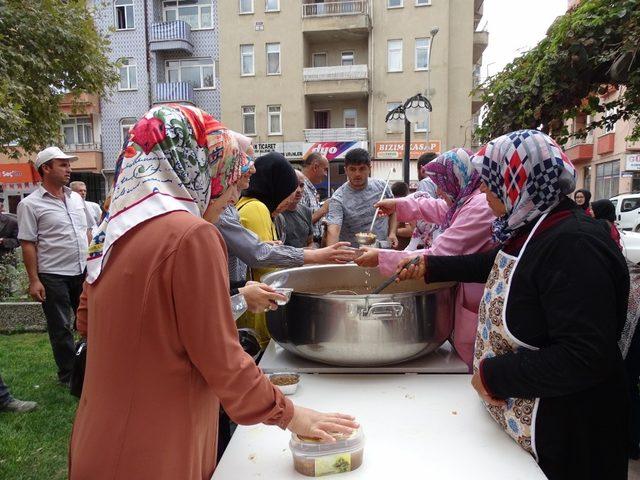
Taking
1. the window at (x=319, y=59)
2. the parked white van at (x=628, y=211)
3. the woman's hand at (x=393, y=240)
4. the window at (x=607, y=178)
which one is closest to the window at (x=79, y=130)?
the window at (x=319, y=59)

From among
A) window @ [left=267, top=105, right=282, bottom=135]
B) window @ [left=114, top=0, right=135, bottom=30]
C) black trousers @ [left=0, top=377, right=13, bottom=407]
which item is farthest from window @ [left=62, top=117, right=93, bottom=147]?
black trousers @ [left=0, top=377, right=13, bottom=407]

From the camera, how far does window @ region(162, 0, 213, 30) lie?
65.4ft

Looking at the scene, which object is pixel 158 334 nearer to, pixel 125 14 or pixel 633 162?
pixel 633 162

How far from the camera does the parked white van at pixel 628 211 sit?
12109mm

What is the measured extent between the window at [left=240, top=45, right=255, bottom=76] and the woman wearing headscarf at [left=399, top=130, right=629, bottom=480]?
19.7 metres

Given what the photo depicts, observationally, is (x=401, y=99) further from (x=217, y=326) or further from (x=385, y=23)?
(x=217, y=326)

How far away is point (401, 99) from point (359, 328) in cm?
1876

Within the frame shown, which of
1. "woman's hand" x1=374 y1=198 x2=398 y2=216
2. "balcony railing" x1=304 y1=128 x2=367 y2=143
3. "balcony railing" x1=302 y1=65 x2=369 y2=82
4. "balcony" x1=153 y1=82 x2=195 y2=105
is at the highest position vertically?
"balcony railing" x1=302 y1=65 x2=369 y2=82

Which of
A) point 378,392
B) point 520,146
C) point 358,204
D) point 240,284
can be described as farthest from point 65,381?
point 520,146

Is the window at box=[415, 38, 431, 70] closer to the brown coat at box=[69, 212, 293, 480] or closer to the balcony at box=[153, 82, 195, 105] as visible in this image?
the balcony at box=[153, 82, 195, 105]

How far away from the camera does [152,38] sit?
19.5 meters

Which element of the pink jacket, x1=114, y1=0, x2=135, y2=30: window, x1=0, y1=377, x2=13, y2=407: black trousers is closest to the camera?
the pink jacket

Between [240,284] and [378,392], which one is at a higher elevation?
[240,284]

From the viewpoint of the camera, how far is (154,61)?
19969 millimetres
